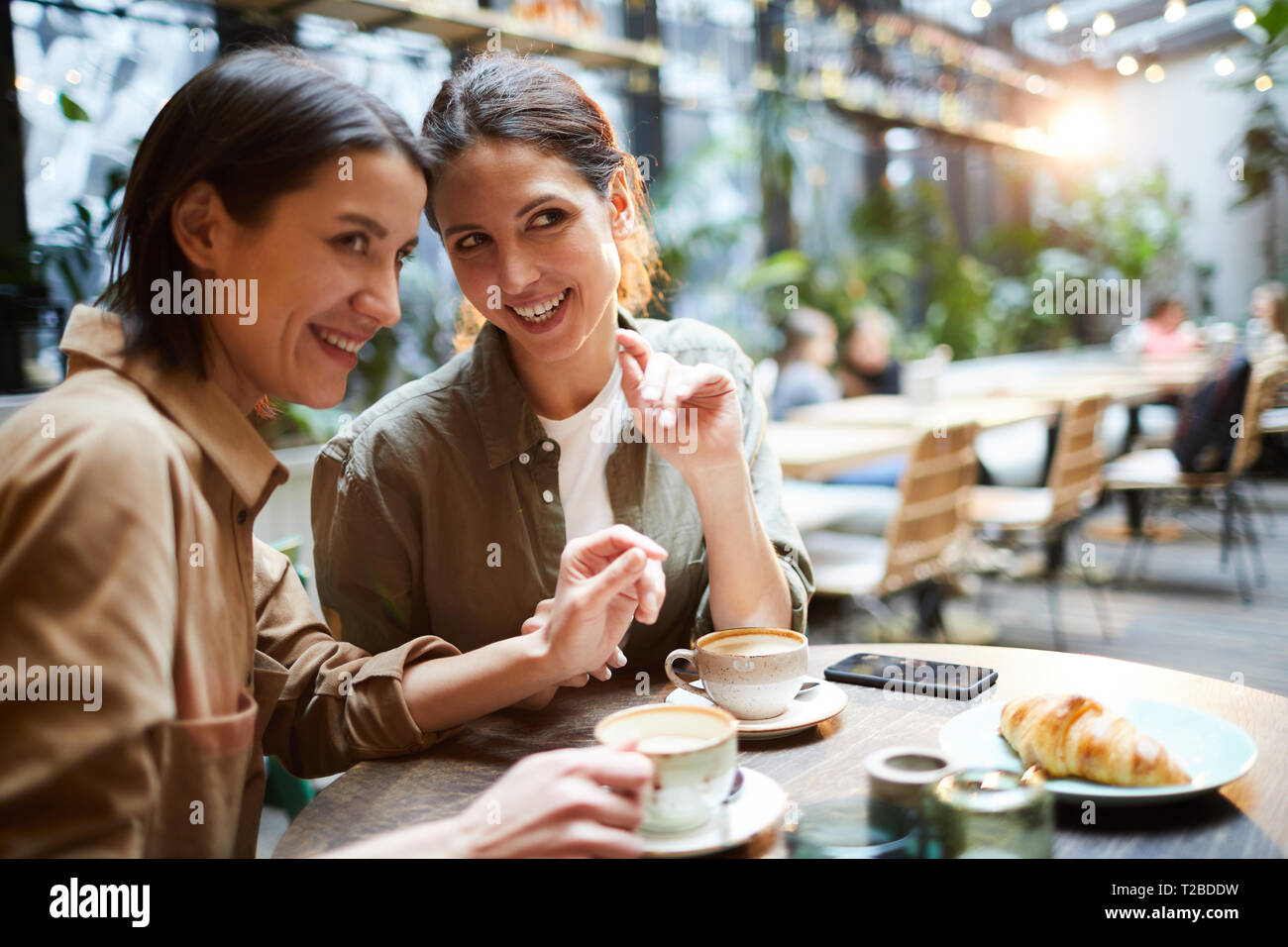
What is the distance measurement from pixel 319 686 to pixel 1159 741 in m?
0.88

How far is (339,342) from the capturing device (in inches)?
38.9

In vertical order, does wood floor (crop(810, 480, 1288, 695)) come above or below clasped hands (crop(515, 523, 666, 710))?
below

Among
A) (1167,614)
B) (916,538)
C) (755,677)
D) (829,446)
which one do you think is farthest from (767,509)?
(1167,614)

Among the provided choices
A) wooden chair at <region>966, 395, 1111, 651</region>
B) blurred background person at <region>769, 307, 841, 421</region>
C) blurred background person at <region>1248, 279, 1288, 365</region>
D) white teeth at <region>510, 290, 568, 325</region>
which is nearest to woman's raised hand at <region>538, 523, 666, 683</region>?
white teeth at <region>510, 290, 568, 325</region>

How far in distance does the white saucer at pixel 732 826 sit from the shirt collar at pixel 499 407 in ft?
2.15

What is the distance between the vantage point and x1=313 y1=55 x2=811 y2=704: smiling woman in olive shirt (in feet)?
4.25

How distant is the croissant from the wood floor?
2.41 metres

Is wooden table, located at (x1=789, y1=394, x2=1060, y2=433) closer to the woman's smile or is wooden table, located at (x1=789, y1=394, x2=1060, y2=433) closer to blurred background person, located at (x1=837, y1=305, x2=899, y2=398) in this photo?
blurred background person, located at (x1=837, y1=305, x2=899, y2=398)

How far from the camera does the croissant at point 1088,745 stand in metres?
0.87

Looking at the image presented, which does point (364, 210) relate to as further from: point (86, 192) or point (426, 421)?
point (86, 192)

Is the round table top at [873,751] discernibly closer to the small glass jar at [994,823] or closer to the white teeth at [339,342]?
the small glass jar at [994,823]

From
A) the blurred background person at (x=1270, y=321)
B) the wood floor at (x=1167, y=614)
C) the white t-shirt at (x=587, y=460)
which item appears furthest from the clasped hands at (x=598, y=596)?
the blurred background person at (x=1270, y=321)

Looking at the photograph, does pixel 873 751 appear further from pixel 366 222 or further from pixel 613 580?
pixel 366 222
